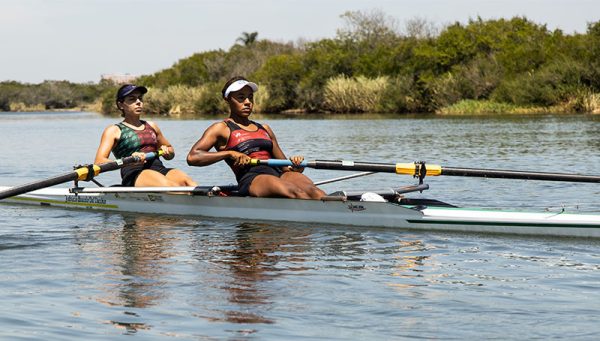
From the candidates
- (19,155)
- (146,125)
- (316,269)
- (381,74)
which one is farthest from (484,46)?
(316,269)

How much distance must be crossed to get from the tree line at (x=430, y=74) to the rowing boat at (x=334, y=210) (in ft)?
121

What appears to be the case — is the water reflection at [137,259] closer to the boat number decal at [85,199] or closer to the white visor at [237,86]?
the boat number decal at [85,199]

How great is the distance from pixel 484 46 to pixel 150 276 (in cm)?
5560

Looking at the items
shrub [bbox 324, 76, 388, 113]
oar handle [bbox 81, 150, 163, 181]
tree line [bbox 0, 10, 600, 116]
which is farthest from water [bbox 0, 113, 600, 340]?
shrub [bbox 324, 76, 388, 113]

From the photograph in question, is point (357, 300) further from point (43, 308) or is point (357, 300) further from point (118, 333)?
point (43, 308)

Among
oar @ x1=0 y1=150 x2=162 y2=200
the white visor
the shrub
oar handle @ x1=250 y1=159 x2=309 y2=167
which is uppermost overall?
the shrub

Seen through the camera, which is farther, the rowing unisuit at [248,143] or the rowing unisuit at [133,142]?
the rowing unisuit at [133,142]

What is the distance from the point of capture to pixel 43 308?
750 centimetres

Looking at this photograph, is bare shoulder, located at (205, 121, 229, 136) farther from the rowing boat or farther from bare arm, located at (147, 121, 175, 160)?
bare arm, located at (147, 121, 175, 160)

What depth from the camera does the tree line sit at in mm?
49375

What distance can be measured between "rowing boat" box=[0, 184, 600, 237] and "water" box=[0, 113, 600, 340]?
154 mm

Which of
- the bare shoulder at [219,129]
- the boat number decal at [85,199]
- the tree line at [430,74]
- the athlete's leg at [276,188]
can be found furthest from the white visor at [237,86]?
the tree line at [430,74]

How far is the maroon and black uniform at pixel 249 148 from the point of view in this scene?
11875 mm

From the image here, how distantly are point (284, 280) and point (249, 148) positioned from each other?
371 cm
